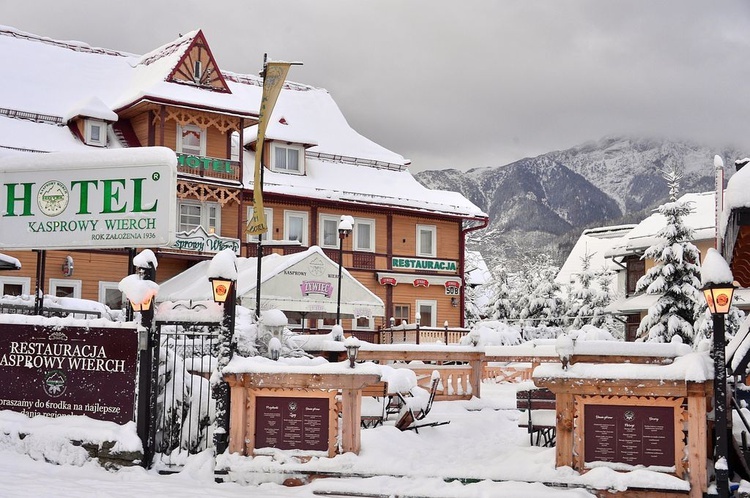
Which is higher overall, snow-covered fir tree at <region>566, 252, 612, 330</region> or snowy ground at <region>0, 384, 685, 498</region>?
snow-covered fir tree at <region>566, 252, 612, 330</region>

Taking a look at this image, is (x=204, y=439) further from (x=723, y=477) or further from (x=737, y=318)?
(x=737, y=318)

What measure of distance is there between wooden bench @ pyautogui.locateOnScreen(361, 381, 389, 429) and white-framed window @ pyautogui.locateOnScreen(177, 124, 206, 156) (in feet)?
58.9

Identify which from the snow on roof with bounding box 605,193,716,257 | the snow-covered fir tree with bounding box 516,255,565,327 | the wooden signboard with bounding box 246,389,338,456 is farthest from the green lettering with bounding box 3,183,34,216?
the snow-covered fir tree with bounding box 516,255,565,327

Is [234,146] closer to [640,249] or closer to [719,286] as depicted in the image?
[640,249]

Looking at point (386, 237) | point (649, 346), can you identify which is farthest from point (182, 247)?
point (649, 346)

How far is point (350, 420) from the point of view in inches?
437

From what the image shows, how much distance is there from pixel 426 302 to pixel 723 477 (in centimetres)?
2635

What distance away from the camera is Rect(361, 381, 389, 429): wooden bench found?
13197 mm

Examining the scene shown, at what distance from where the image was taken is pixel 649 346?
12492 mm

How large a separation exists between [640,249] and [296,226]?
15.2 metres

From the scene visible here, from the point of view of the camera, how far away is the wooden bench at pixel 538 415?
11867mm

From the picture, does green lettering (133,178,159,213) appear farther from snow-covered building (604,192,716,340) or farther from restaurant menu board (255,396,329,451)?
snow-covered building (604,192,716,340)

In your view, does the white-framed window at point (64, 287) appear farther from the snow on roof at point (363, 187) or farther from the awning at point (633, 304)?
the awning at point (633, 304)

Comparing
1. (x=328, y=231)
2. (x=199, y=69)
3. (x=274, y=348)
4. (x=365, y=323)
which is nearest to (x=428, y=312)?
(x=365, y=323)
